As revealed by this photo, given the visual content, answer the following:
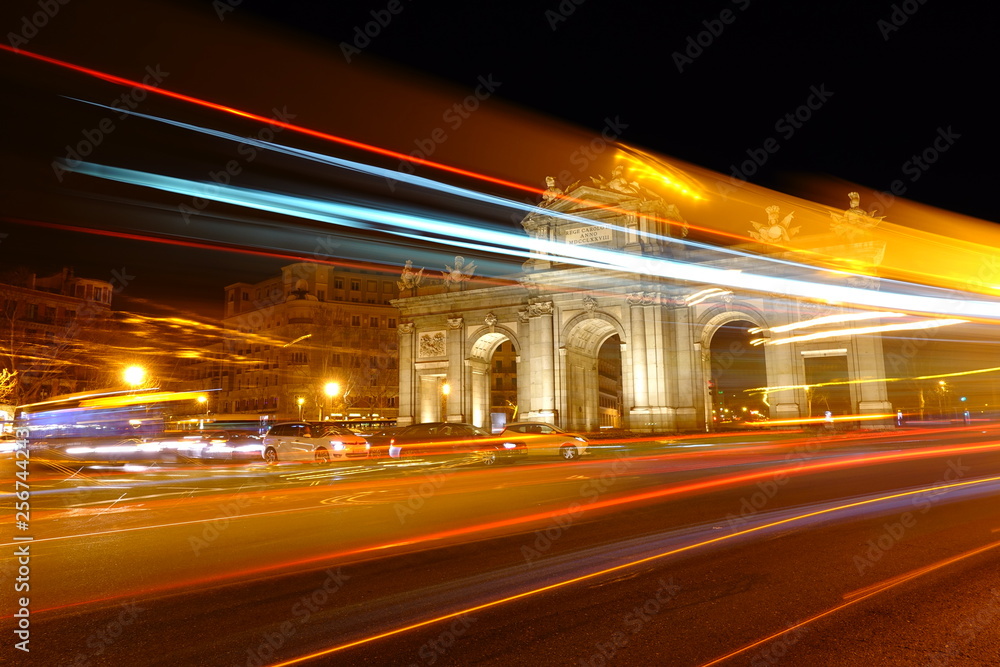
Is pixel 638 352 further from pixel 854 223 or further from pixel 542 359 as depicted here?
pixel 854 223

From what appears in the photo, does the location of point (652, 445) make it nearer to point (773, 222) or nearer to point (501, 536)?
point (773, 222)

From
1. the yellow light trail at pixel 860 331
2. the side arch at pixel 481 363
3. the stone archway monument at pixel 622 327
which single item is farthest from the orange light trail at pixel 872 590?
the side arch at pixel 481 363

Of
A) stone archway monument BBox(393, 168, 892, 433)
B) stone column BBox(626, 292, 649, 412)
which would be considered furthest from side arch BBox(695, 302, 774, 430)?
stone column BBox(626, 292, 649, 412)

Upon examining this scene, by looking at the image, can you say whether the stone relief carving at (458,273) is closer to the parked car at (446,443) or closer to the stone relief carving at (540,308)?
the stone relief carving at (540,308)

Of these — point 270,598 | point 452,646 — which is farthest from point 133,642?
point 452,646

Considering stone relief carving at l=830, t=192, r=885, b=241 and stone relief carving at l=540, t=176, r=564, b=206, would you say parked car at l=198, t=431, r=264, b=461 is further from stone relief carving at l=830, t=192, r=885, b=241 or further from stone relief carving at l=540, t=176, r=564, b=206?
stone relief carving at l=830, t=192, r=885, b=241

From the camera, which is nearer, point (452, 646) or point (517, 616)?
point (452, 646)
